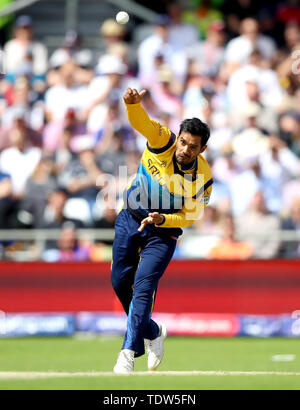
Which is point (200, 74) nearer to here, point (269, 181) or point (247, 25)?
point (247, 25)

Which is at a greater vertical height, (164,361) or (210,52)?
(210,52)

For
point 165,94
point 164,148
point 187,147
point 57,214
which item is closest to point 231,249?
point 57,214

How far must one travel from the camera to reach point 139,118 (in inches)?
334

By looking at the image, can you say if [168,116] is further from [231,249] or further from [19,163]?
[231,249]

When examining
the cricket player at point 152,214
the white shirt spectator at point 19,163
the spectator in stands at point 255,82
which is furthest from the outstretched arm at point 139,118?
the spectator in stands at point 255,82

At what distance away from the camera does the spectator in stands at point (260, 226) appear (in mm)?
14242

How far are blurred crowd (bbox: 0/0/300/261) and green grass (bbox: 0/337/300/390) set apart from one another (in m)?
1.65

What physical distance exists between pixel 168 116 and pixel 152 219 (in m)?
7.65

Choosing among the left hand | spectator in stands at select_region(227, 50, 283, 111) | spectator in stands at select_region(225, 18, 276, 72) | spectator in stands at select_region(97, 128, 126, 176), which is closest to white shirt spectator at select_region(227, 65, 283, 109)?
spectator in stands at select_region(227, 50, 283, 111)

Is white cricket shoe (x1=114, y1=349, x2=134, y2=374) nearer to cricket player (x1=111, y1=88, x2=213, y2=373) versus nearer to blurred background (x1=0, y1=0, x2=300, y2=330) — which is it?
cricket player (x1=111, y1=88, x2=213, y2=373)

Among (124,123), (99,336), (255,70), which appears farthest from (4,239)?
(255,70)

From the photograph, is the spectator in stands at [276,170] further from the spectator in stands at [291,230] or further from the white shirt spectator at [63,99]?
the white shirt spectator at [63,99]

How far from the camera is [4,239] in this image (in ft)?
47.3

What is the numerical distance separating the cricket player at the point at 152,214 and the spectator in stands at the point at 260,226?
5229 mm
